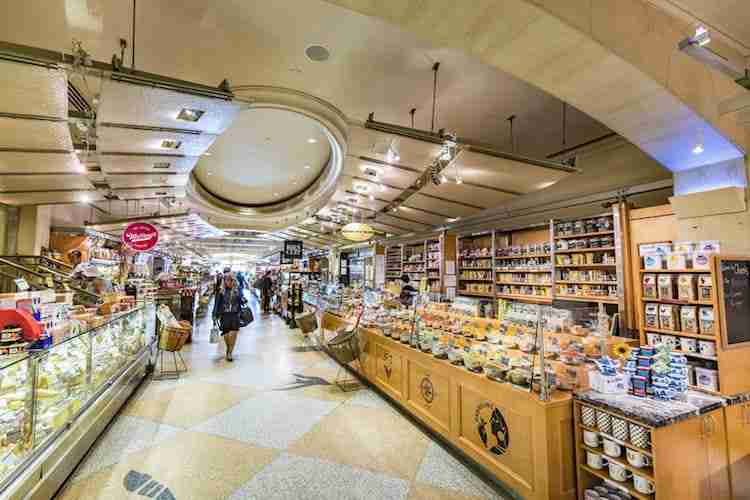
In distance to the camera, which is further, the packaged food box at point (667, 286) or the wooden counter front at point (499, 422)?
the packaged food box at point (667, 286)

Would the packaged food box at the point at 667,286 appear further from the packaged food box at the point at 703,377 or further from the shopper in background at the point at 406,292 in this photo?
the shopper in background at the point at 406,292

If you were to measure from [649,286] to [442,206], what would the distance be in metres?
4.67

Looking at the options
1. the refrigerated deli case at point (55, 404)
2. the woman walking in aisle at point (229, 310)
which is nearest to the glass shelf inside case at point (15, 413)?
the refrigerated deli case at point (55, 404)

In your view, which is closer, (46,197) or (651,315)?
(651,315)

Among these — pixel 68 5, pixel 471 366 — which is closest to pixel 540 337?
pixel 471 366

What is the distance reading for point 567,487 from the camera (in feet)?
7.73

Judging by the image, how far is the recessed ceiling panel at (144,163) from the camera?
5129 millimetres

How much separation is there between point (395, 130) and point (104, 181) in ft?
19.7

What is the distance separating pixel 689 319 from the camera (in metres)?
3.64

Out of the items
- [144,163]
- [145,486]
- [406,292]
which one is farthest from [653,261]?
[144,163]

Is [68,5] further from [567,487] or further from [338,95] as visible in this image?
[567,487]

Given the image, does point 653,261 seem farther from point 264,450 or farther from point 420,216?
point 420,216

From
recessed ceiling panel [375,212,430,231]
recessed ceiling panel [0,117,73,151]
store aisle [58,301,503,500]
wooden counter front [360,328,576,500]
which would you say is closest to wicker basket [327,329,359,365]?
store aisle [58,301,503,500]

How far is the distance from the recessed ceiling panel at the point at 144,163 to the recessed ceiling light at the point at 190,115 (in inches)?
66.0
